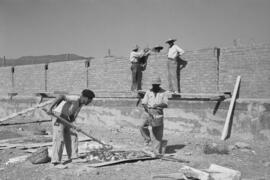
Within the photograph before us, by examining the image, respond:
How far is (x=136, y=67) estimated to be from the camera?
Result: 470 inches

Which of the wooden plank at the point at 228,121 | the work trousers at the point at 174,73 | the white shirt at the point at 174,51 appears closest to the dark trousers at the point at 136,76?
the work trousers at the point at 174,73

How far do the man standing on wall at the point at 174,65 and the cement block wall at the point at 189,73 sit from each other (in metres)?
0.15

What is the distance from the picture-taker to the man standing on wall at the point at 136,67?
1179cm

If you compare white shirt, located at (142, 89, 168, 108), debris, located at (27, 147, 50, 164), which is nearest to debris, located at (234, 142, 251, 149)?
white shirt, located at (142, 89, 168, 108)

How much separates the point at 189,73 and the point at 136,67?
6.35 feet

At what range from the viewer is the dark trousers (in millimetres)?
11938

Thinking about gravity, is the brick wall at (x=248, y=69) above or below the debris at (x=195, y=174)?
above

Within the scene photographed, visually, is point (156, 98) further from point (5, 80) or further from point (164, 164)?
point (5, 80)

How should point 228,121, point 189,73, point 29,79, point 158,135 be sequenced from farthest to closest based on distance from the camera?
point 29,79 → point 189,73 → point 228,121 → point 158,135

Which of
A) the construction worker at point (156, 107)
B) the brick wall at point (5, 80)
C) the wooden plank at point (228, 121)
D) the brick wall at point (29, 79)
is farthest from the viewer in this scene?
the brick wall at point (5, 80)

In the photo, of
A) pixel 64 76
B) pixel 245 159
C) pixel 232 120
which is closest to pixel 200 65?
pixel 232 120

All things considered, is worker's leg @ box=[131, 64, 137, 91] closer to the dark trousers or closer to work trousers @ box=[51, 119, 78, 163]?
the dark trousers

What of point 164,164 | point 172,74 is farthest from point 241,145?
point 172,74

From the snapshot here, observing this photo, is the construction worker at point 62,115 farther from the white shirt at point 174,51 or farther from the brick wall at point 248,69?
the white shirt at point 174,51
